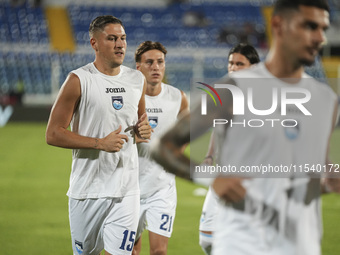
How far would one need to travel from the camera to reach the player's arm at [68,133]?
397 centimetres

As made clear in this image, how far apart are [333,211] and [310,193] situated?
21.5ft

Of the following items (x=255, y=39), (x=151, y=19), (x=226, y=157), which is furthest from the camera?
(x=151, y=19)

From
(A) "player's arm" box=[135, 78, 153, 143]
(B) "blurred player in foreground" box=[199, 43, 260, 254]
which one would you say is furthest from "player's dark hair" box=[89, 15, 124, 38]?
(B) "blurred player in foreground" box=[199, 43, 260, 254]

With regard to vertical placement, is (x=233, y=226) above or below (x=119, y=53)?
below

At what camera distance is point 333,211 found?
862 centimetres

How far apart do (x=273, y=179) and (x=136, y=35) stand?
2605cm

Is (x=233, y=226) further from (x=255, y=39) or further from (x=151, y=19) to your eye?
(x=151, y=19)

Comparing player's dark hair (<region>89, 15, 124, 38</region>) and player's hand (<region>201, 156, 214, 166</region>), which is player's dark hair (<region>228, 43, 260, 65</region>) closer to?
player's hand (<region>201, 156, 214, 166</region>)

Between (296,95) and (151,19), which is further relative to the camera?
(151,19)

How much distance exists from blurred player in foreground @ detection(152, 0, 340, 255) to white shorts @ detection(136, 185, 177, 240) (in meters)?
2.75

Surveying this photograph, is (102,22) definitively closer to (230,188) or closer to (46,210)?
(230,188)

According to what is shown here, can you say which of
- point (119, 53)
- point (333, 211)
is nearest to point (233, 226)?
point (119, 53)

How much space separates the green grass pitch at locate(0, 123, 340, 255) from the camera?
6645 millimetres

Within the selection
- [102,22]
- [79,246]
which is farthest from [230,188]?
[102,22]
